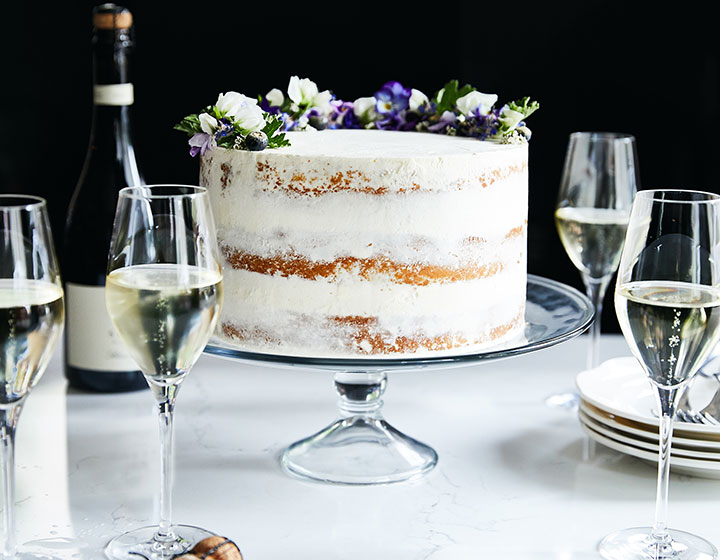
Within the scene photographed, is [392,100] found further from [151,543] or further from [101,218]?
[151,543]

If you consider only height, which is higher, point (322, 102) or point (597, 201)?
point (322, 102)

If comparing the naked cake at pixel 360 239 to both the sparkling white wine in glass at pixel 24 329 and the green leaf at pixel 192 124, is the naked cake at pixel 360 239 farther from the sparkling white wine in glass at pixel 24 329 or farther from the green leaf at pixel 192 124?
the sparkling white wine in glass at pixel 24 329

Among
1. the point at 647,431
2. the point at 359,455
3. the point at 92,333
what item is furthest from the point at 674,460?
the point at 92,333

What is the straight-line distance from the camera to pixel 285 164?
1.29m

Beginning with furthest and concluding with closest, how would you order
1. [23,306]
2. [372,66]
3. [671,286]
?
[372,66], [671,286], [23,306]

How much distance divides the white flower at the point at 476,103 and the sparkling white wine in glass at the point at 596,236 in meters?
0.31

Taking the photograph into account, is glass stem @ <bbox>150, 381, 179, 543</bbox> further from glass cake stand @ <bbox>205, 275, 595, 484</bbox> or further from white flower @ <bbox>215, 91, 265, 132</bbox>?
white flower @ <bbox>215, 91, 265, 132</bbox>

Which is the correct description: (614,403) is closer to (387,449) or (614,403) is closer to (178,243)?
(387,449)

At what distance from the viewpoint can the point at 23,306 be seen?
993mm

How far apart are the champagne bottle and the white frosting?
38 centimetres

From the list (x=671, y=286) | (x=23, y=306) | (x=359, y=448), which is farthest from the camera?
(x=359, y=448)

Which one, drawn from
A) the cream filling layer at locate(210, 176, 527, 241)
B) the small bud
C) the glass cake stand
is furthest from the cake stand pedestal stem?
the small bud

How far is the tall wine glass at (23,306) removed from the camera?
3.24ft

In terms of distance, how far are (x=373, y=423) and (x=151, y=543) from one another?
0.46 meters
